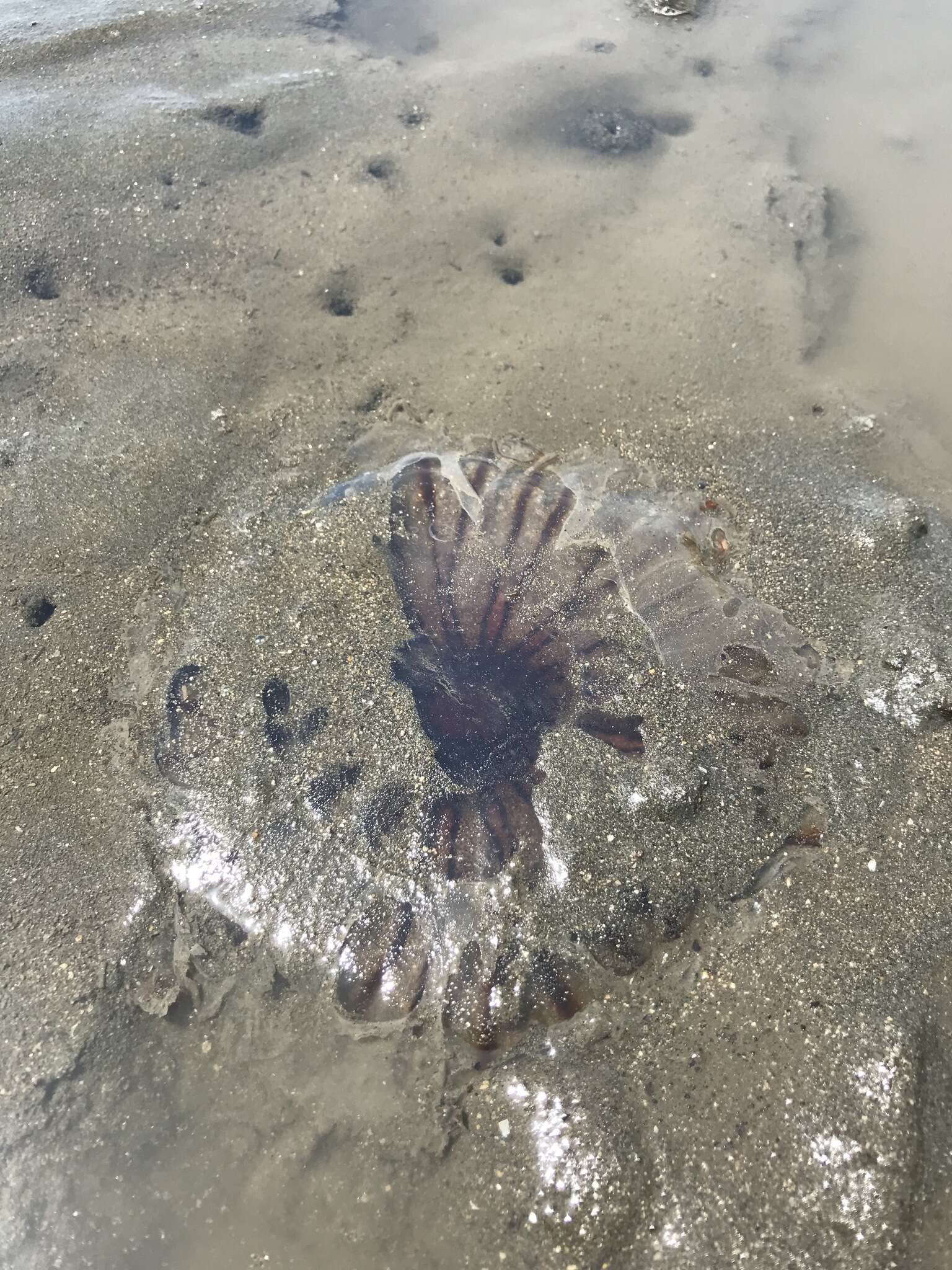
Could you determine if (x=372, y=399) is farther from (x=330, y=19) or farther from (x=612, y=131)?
(x=330, y=19)

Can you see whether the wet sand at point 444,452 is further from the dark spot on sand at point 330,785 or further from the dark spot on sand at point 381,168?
the dark spot on sand at point 330,785

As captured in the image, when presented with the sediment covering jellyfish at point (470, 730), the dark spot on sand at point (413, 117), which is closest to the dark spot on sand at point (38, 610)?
the sediment covering jellyfish at point (470, 730)

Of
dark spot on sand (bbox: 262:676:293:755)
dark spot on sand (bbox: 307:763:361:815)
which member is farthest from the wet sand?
dark spot on sand (bbox: 307:763:361:815)

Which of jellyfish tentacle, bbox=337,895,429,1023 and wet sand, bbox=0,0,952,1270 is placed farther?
jellyfish tentacle, bbox=337,895,429,1023

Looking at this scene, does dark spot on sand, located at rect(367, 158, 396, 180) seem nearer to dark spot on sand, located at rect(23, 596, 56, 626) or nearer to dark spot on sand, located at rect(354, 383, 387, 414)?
dark spot on sand, located at rect(354, 383, 387, 414)

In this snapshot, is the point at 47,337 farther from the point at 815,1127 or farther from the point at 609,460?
the point at 815,1127
